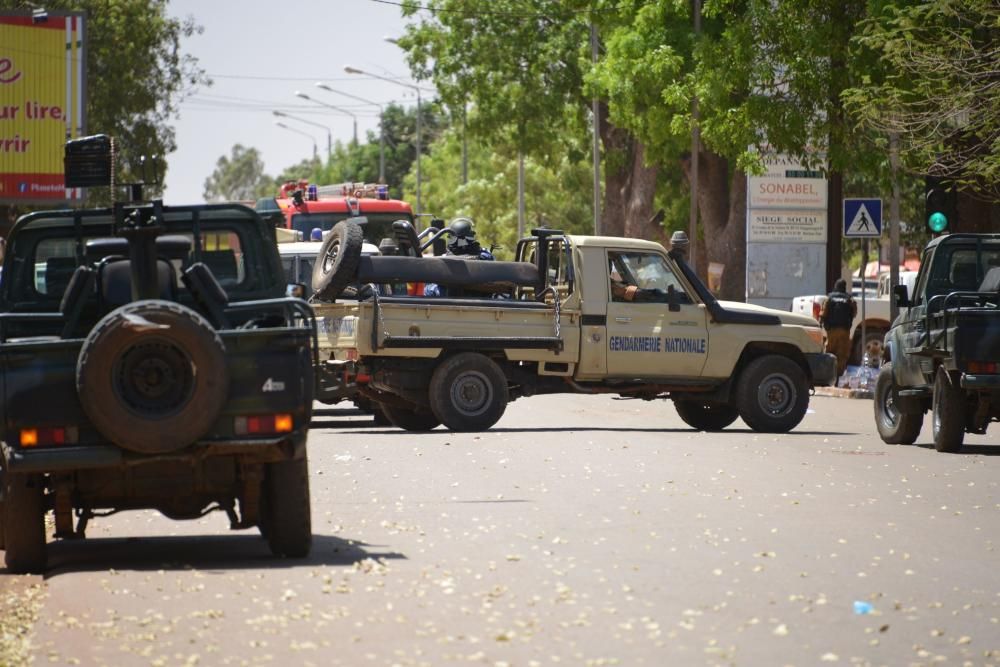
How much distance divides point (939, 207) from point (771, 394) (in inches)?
186

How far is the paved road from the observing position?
750 centimetres

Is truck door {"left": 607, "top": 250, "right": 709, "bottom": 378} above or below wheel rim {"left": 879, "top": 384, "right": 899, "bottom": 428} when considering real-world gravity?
above

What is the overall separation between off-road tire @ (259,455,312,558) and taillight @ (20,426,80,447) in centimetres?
106

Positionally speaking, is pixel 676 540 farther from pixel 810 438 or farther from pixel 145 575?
pixel 810 438

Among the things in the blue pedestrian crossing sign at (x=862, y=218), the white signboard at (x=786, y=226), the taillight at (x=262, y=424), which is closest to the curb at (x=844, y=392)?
the blue pedestrian crossing sign at (x=862, y=218)

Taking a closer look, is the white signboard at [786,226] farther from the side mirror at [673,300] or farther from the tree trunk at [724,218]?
the side mirror at [673,300]

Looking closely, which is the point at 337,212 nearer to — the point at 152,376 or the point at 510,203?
the point at 152,376

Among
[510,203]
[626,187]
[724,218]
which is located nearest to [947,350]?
[724,218]

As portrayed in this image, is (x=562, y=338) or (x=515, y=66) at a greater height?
(x=515, y=66)

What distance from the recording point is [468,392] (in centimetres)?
1944

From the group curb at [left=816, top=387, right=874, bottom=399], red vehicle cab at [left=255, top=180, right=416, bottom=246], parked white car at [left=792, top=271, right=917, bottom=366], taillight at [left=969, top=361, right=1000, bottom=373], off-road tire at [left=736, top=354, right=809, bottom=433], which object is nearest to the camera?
taillight at [left=969, top=361, right=1000, bottom=373]

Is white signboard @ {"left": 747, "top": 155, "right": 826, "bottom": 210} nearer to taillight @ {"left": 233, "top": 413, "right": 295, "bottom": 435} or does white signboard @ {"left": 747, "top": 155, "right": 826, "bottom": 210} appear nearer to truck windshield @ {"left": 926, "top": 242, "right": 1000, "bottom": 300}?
truck windshield @ {"left": 926, "top": 242, "right": 1000, "bottom": 300}

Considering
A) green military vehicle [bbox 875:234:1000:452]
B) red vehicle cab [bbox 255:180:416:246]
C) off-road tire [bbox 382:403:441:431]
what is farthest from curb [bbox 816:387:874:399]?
off-road tire [bbox 382:403:441:431]

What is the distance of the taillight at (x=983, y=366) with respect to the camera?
55.6 ft
